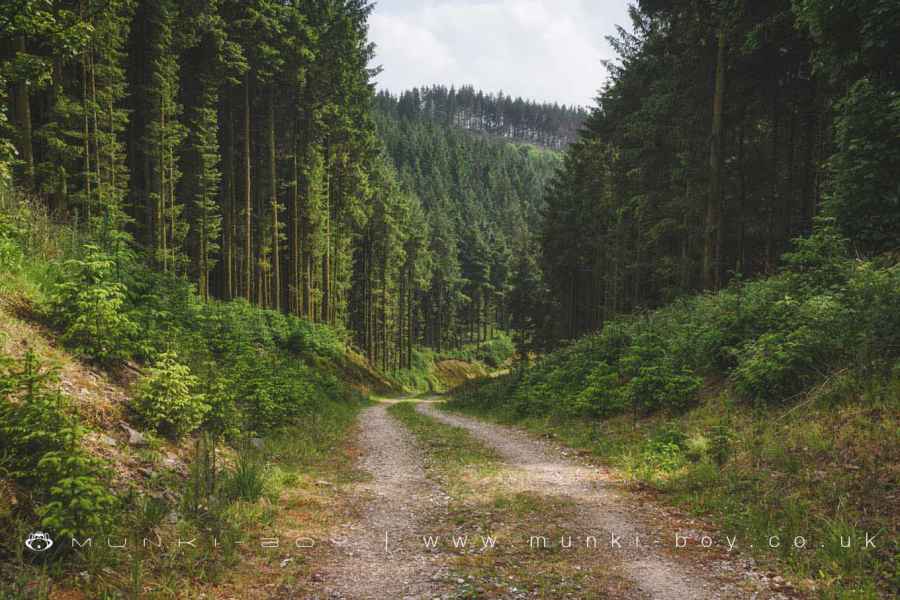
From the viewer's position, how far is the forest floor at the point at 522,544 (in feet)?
14.5

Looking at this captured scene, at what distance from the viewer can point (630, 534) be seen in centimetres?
566

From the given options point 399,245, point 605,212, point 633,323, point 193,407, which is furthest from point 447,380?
point 193,407

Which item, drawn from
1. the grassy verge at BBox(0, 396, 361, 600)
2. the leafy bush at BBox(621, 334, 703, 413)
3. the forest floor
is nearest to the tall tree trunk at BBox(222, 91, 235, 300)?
the grassy verge at BBox(0, 396, 361, 600)

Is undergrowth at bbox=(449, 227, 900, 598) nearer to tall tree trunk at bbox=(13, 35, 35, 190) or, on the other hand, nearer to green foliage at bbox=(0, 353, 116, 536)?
green foliage at bbox=(0, 353, 116, 536)

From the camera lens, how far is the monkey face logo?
3.70m

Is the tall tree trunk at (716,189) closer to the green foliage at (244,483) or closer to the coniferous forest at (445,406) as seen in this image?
the coniferous forest at (445,406)

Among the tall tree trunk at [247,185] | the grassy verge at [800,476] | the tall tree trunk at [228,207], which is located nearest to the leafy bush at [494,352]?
the tall tree trunk at [247,185]

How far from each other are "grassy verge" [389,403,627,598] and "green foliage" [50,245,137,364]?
5.91 metres

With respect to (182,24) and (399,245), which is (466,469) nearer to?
(182,24)

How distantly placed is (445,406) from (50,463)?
22.7 metres

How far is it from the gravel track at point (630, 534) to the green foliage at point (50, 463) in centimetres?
493

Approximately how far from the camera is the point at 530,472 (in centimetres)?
868

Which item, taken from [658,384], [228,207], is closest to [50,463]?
[658,384]

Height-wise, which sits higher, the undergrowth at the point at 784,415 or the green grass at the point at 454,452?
the undergrowth at the point at 784,415
